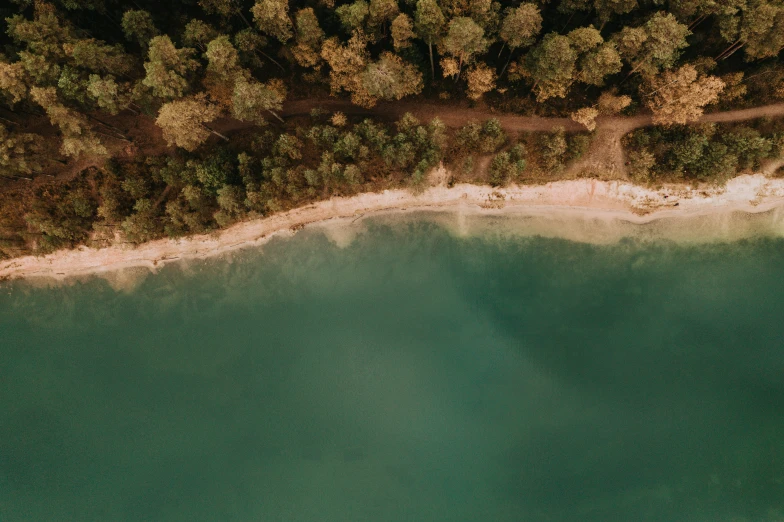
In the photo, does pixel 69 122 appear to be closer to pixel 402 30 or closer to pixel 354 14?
pixel 354 14

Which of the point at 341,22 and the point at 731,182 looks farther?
the point at 731,182

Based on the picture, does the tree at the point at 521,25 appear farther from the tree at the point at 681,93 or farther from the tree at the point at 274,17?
the tree at the point at 274,17

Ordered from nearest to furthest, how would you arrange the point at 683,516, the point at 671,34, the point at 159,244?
the point at 671,34
the point at 683,516
the point at 159,244

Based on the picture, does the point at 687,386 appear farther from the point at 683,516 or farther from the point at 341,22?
the point at 341,22

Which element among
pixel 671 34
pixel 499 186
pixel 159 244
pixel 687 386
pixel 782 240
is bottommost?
pixel 687 386

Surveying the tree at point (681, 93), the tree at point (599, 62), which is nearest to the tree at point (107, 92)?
the tree at point (599, 62)

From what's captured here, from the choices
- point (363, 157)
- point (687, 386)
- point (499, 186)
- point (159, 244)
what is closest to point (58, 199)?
point (159, 244)

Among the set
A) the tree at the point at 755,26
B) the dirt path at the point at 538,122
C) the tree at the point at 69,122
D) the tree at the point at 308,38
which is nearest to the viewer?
the tree at the point at 755,26
